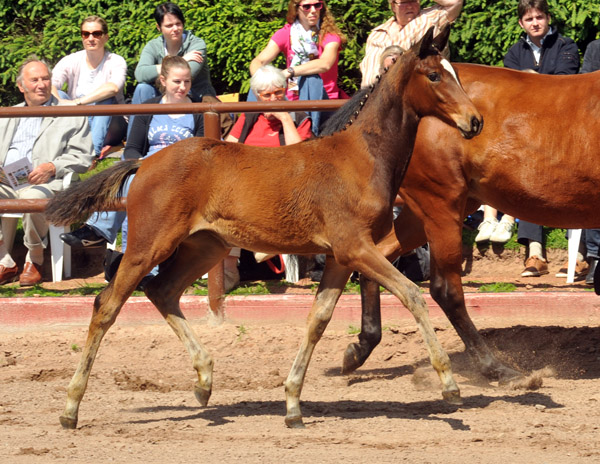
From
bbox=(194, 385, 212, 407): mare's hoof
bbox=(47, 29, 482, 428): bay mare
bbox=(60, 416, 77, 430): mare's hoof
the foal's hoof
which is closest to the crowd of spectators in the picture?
the foal's hoof

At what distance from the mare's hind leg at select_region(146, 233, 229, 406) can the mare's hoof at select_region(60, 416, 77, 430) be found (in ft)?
2.34

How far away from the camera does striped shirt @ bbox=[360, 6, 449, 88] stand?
7.85m

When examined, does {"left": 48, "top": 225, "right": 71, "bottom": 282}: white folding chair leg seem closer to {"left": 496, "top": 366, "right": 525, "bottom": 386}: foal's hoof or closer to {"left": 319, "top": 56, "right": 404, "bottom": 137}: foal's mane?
{"left": 319, "top": 56, "right": 404, "bottom": 137}: foal's mane

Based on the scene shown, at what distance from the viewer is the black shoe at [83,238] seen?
27.5ft

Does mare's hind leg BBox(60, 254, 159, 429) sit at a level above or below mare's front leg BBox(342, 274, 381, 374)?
above

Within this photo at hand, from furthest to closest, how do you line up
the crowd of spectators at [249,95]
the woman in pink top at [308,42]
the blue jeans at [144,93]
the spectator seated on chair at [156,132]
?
the blue jeans at [144,93] < the woman in pink top at [308,42] < the spectator seated on chair at [156,132] < the crowd of spectators at [249,95]

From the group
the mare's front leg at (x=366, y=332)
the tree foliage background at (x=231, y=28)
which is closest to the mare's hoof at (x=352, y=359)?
the mare's front leg at (x=366, y=332)

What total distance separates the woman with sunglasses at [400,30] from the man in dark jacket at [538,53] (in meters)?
0.68

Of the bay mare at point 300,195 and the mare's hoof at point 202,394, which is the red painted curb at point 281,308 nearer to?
the mare's hoof at point 202,394

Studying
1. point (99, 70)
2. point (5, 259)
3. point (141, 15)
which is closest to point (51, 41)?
point (141, 15)

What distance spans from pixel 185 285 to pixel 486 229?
11.7 feet

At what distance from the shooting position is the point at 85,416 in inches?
226

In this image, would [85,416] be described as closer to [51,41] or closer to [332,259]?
[332,259]

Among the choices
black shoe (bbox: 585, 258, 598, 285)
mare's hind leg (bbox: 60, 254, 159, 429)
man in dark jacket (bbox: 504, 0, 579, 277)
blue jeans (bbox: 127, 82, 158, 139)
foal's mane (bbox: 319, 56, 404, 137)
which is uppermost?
man in dark jacket (bbox: 504, 0, 579, 277)
